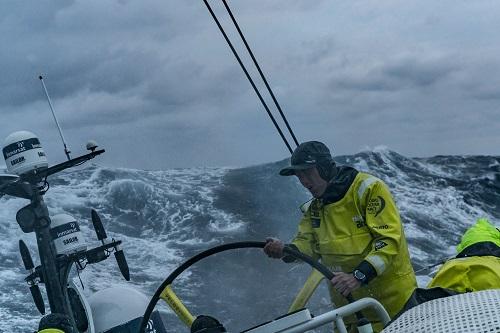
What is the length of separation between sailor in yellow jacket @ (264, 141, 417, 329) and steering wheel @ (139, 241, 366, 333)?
76 cm

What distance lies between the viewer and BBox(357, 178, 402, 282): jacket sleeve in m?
3.02

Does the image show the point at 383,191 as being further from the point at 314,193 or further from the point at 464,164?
the point at 464,164

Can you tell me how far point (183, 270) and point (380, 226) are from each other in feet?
4.18

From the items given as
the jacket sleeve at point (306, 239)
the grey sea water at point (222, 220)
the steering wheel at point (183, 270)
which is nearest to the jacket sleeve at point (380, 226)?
the jacket sleeve at point (306, 239)

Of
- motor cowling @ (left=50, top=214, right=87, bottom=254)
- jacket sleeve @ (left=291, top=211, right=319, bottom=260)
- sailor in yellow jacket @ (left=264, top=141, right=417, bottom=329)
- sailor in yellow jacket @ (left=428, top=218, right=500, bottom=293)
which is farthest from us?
motor cowling @ (left=50, top=214, right=87, bottom=254)

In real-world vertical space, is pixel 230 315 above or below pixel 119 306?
below

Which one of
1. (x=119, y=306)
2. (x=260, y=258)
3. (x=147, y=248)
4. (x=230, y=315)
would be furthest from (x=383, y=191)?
(x=147, y=248)

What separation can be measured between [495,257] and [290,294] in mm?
7295

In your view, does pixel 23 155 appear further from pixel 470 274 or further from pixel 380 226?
pixel 470 274

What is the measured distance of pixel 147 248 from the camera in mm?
11898

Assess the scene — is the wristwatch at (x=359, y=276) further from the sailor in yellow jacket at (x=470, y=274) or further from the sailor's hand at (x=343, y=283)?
the sailor in yellow jacket at (x=470, y=274)

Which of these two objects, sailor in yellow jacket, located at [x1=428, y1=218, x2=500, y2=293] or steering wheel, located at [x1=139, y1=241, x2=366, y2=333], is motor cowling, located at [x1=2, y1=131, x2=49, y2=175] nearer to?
steering wheel, located at [x1=139, y1=241, x2=366, y2=333]

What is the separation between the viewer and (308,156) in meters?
3.35

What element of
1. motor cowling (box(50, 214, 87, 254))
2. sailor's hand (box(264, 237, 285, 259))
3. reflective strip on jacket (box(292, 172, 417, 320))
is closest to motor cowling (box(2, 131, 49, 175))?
motor cowling (box(50, 214, 87, 254))
